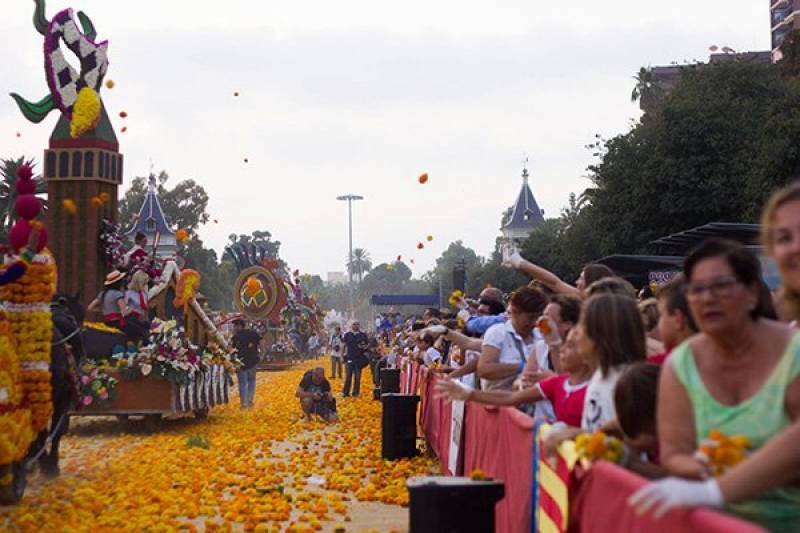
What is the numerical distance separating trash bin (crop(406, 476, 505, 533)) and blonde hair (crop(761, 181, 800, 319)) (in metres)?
2.82

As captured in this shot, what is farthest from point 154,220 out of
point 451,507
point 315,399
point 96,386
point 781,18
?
point 451,507

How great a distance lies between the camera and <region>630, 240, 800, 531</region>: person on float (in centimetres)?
377

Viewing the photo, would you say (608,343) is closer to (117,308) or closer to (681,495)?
(681,495)

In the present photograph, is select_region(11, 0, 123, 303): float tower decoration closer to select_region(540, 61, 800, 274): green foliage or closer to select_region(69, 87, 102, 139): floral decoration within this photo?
select_region(69, 87, 102, 139): floral decoration

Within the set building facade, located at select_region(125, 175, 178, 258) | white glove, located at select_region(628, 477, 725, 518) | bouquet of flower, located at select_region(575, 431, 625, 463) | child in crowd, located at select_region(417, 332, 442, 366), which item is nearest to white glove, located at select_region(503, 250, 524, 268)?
bouquet of flower, located at select_region(575, 431, 625, 463)

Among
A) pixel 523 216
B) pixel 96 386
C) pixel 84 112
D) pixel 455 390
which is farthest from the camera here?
pixel 523 216

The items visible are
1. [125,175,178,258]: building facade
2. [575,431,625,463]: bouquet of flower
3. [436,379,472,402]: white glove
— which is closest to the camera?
[575,431,625,463]: bouquet of flower

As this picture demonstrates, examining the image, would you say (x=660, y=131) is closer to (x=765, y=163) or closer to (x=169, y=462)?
(x=765, y=163)

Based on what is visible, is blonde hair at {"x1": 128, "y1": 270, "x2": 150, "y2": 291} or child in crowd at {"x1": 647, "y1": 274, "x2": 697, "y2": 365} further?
blonde hair at {"x1": 128, "y1": 270, "x2": 150, "y2": 291}

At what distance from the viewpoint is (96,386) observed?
18.3 metres

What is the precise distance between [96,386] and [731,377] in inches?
611

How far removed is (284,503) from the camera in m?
11.1

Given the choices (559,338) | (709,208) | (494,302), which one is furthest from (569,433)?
(709,208)

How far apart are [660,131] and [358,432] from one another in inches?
1227
